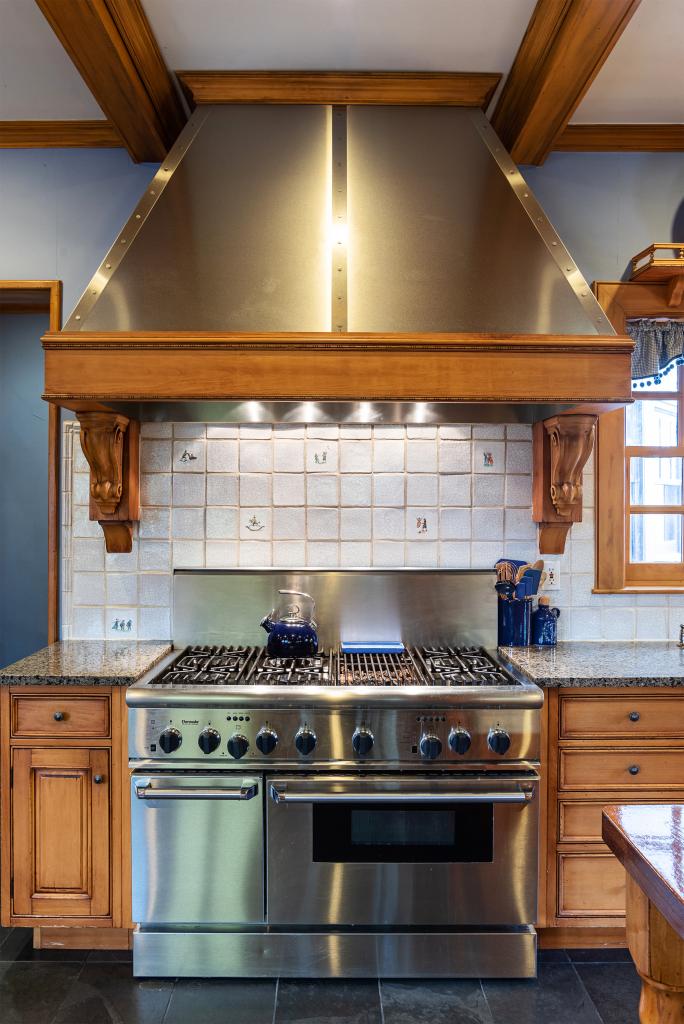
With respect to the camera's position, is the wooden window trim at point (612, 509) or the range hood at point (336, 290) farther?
the wooden window trim at point (612, 509)

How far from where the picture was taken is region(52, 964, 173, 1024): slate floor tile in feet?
6.17

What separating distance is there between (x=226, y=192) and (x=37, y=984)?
2.49 m

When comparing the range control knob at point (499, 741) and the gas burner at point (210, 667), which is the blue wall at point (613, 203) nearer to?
the range control knob at point (499, 741)

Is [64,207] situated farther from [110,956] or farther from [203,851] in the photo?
[110,956]

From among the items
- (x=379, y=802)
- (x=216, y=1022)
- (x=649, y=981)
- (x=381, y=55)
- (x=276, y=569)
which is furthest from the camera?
(x=276, y=569)

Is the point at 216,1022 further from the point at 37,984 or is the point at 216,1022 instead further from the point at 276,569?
the point at 276,569

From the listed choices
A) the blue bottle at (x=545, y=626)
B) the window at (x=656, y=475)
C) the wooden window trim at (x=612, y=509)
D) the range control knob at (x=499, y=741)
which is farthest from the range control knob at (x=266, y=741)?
the window at (x=656, y=475)

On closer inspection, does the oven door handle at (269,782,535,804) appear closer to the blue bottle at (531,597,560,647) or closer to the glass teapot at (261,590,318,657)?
the glass teapot at (261,590,318,657)

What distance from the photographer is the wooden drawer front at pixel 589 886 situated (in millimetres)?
2113

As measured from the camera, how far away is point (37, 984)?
2.03 m

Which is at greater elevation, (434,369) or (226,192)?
(226,192)

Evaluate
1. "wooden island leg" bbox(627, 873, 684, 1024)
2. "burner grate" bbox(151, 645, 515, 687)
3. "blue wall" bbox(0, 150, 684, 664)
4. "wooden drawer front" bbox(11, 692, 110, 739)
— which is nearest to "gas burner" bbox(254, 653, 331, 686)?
"burner grate" bbox(151, 645, 515, 687)

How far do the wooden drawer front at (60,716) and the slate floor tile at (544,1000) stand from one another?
1378 mm

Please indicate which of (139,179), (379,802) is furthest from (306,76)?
(379,802)
